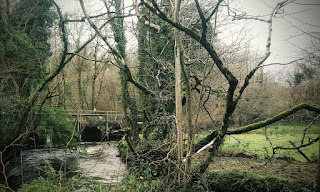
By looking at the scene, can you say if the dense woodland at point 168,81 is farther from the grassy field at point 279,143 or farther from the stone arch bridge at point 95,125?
the stone arch bridge at point 95,125

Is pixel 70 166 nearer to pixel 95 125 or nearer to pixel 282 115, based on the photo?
pixel 282 115

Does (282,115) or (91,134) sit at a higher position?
(282,115)

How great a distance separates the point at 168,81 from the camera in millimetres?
10375

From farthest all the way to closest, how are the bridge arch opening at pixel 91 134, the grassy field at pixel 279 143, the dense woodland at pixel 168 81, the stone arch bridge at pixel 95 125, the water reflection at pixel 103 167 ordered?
the bridge arch opening at pixel 91 134
the stone arch bridge at pixel 95 125
the water reflection at pixel 103 167
the grassy field at pixel 279 143
the dense woodland at pixel 168 81

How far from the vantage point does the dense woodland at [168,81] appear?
5.88 metres

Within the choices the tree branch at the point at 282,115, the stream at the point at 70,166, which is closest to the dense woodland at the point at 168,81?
the tree branch at the point at 282,115

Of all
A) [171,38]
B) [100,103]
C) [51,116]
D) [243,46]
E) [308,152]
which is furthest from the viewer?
[100,103]

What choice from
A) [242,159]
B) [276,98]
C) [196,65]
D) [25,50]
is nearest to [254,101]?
[276,98]

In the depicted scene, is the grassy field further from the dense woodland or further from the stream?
the stream

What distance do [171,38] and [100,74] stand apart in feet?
69.2

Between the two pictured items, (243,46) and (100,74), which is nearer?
(243,46)

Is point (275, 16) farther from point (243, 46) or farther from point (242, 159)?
→ point (242, 159)

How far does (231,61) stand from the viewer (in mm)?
7629

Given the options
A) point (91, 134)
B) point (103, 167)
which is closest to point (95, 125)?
point (91, 134)
